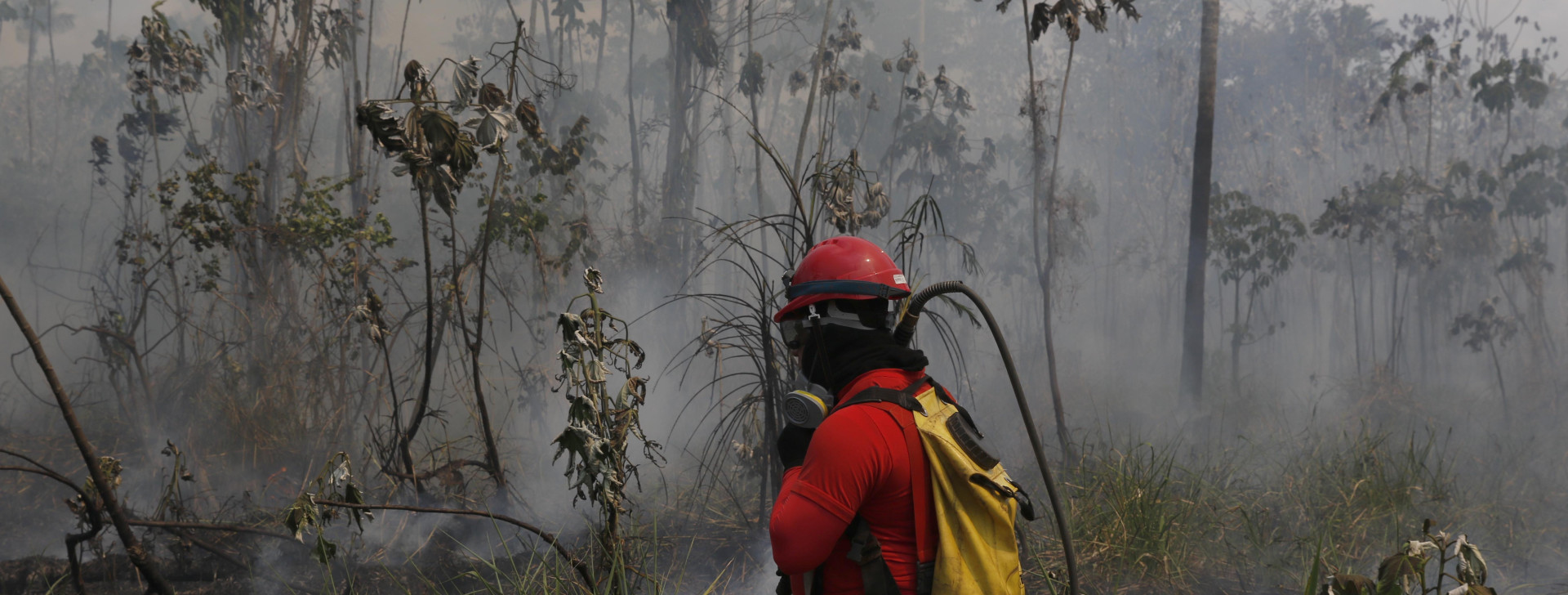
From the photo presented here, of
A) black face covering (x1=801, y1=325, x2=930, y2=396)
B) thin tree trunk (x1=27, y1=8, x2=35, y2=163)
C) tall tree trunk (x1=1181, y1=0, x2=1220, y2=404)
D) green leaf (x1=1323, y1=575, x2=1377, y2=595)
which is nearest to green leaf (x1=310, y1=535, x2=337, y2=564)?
black face covering (x1=801, y1=325, x2=930, y2=396)

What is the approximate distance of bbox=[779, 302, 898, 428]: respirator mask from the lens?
4.75ft

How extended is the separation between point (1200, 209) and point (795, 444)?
5.50 m

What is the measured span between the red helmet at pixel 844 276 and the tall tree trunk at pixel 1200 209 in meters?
5.01

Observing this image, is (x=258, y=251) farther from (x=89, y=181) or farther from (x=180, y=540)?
(x=180, y=540)

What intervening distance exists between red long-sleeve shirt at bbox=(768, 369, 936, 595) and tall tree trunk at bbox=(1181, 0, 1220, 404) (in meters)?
5.21

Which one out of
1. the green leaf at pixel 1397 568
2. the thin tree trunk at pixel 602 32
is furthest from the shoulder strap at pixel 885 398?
the thin tree trunk at pixel 602 32

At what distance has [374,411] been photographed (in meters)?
4.73

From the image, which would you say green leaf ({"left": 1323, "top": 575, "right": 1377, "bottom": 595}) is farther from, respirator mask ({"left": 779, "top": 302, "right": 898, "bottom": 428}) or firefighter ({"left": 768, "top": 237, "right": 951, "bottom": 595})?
respirator mask ({"left": 779, "top": 302, "right": 898, "bottom": 428})

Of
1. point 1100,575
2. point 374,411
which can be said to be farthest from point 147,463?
point 1100,575

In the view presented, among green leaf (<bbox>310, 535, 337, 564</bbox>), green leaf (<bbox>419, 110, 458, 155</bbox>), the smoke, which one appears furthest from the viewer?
the smoke

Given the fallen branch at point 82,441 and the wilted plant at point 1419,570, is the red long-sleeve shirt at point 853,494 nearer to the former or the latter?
the wilted plant at point 1419,570

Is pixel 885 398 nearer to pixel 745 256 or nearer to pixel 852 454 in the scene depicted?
pixel 852 454

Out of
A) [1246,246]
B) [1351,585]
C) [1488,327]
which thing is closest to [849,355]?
[1351,585]

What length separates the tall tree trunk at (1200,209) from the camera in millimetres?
5777
